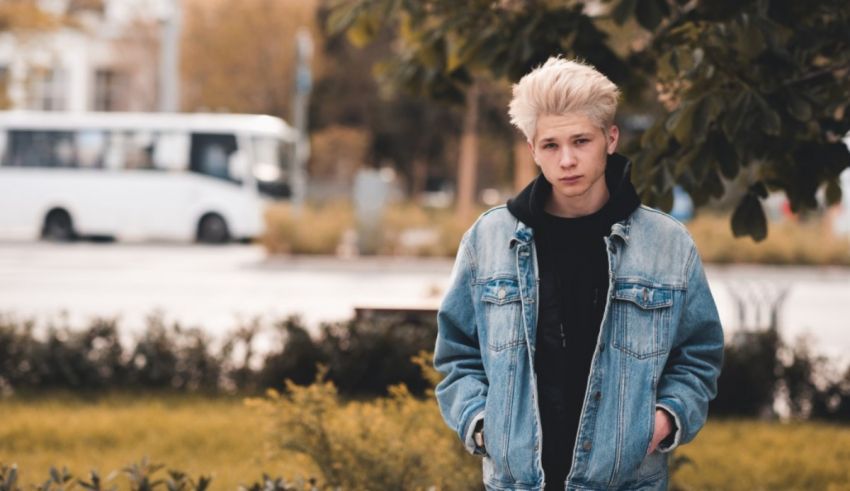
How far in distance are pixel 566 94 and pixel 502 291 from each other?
435mm

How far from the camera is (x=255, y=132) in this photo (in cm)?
2864

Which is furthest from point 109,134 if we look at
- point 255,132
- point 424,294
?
point 424,294

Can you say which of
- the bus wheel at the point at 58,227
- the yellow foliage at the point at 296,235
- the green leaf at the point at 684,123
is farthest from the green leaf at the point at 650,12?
the bus wheel at the point at 58,227

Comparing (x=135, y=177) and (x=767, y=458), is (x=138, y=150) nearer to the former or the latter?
(x=135, y=177)

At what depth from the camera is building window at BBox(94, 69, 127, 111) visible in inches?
2008

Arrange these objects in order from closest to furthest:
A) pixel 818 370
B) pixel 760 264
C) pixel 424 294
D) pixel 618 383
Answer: pixel 618 383, pixel 818 370, pixel 424 294, pixel 760 264

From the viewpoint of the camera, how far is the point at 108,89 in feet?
168

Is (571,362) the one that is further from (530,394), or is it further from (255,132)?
(255,132)

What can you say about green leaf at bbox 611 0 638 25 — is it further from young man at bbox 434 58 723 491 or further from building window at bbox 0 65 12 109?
building window at bbox 0 65 12 109

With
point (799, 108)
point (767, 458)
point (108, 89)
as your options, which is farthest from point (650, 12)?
point (108, 89)

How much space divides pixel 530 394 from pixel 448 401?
9.5 inches

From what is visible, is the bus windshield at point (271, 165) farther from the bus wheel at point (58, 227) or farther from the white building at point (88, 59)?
the bus wheel at point (58, 227)

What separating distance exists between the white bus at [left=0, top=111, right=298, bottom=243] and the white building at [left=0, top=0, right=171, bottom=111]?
2.03m

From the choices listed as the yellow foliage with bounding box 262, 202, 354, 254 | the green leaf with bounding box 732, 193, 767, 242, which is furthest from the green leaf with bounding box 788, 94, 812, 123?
the yellow foliage with bounding box 262, 202, 354, 254
